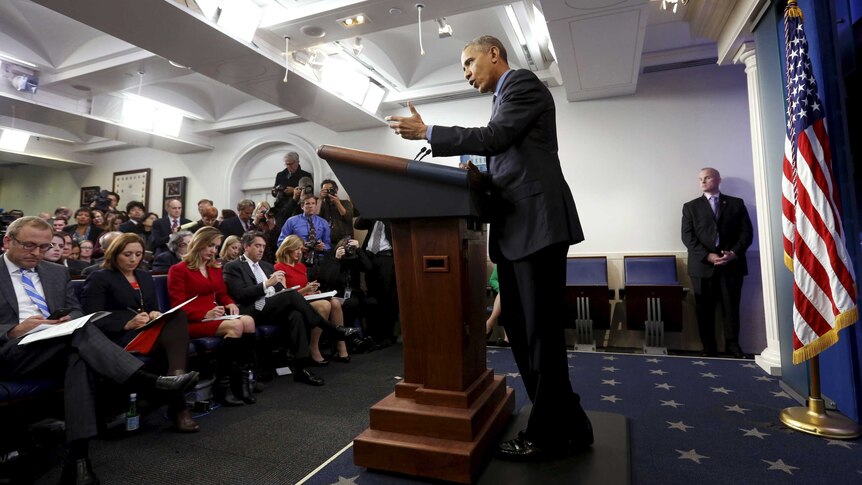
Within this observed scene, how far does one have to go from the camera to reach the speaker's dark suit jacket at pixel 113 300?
2.56 m

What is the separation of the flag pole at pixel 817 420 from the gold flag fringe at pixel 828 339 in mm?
41

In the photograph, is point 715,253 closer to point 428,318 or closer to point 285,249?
point 428,318

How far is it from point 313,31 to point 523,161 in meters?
3.16

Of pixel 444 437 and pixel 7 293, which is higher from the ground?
pixel 7 293

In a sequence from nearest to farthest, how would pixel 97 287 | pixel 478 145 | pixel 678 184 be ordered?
1. pixel 478 145
2. pixel 97 287
3. pixel 678 184

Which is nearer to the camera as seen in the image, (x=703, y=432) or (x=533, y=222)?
(x=533, y=222)

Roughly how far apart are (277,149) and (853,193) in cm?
684

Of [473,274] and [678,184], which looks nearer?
[473,274]

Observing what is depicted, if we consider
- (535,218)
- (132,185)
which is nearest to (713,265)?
(535,218)

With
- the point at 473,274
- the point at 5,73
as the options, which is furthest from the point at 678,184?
the point at 5,73

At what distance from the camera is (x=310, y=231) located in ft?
16.7

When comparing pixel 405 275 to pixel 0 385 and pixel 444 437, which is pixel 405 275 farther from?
pixel 0 385

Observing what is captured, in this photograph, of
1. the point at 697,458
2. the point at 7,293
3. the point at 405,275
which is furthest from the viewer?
the point at 7,293

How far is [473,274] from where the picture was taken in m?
1.77
